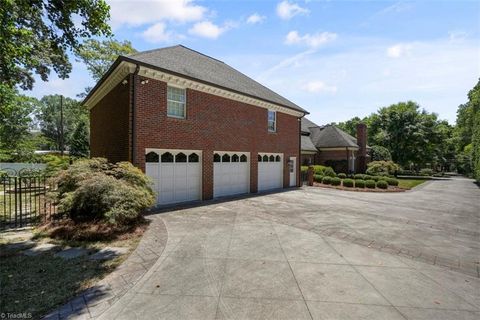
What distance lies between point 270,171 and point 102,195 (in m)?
11.6

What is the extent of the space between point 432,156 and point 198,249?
40967 mm

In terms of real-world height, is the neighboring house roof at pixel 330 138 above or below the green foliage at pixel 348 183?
above

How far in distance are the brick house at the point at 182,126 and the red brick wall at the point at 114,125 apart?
39 mm

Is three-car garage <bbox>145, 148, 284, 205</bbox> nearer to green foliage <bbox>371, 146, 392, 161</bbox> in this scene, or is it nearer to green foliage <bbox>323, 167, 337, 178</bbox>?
green foliage <bbox>323, 167, 337, 178</bbox>

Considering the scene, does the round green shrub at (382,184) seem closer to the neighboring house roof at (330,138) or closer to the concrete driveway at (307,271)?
the neighboring house roof at (330,138)

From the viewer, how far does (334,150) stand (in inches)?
1109

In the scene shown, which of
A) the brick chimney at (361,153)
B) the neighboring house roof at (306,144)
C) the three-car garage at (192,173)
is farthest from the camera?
the brick chimney at (361,153)

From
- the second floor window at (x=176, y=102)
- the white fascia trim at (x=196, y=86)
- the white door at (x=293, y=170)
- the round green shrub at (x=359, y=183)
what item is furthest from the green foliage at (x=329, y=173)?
the second floor window at (x=176, y=102)

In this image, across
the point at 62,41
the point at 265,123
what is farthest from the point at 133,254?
the point at 265,123

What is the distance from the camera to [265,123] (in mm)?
16219

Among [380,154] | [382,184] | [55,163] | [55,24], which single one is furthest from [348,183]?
[55,163]

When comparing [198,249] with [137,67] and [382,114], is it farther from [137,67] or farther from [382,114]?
[382,114]

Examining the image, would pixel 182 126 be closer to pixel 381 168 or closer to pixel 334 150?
pixel 334 150

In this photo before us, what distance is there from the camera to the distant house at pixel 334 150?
1075 inches
